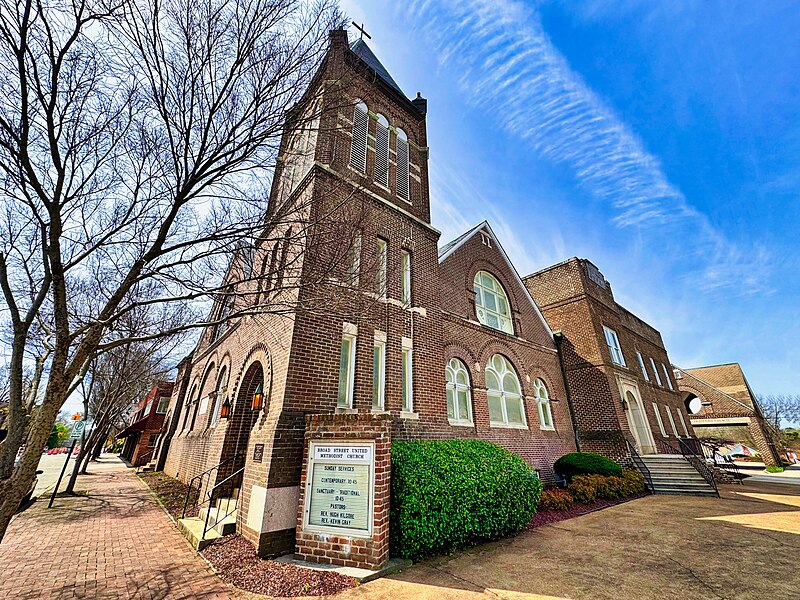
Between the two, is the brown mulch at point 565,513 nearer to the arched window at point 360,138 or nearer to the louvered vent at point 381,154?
the louvered vent at point 381,154

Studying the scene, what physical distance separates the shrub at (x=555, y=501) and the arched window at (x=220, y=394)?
9.62 meters

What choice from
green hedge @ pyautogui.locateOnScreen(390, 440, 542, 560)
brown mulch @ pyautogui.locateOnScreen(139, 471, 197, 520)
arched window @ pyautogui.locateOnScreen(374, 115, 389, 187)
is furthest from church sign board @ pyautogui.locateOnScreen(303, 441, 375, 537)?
arched window @ pyautogui.locateOnScreen(374, 115, 389, 187)

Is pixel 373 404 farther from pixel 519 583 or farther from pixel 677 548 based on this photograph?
pixel 677 548

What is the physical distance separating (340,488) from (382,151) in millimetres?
9853

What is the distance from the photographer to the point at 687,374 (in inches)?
1307

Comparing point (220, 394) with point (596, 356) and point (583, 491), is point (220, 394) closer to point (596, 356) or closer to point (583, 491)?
point (583, 491)

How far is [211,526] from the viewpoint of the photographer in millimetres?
6664

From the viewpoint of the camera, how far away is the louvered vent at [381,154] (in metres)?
11.1

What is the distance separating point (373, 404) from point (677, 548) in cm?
594

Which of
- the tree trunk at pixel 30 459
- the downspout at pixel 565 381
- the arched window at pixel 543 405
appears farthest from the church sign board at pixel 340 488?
the downspout at pixel 565 381

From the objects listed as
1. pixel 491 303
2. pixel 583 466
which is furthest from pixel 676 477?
pixel 491 303

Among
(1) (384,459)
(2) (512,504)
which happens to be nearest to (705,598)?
(2) (512,504)

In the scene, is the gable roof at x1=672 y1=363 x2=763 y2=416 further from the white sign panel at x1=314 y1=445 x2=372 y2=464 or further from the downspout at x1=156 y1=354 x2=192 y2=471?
the downspout at x1=156 y1=354 x2=192 y2=471

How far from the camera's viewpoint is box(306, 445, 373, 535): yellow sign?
5.36 m
